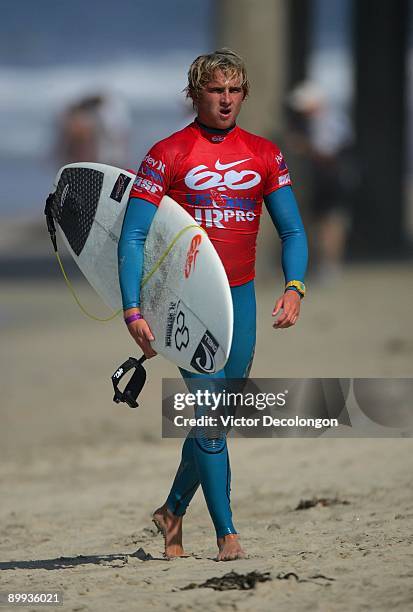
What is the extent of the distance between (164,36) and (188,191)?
4241 cm

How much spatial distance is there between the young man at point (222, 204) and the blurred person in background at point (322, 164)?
9.75 meters

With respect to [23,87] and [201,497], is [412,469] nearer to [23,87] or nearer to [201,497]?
[201,497]

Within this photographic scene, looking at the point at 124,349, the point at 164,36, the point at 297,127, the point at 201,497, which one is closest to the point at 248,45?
the point at 297,127

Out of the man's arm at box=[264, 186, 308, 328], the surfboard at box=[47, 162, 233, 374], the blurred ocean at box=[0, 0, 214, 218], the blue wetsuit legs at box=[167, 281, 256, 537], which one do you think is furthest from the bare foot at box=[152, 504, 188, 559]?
the blurred ocean at box=[0, 0, 214, 218]

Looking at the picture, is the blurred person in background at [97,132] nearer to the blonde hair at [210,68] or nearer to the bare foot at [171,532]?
the bare foot at [171,532]

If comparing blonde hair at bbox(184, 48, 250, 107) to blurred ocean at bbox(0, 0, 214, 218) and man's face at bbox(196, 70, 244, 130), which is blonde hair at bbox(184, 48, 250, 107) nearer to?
man's face at bbox(196, 70, 244, 130)

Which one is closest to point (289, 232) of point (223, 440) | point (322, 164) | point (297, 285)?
point (297, 285)

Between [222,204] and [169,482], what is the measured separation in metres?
3.05

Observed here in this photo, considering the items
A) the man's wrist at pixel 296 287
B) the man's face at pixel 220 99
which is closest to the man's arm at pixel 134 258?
the man's face at pixel 220 99

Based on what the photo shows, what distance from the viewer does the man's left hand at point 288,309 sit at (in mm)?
5238

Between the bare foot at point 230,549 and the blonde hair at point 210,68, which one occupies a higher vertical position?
the blonde hair at point 210,68

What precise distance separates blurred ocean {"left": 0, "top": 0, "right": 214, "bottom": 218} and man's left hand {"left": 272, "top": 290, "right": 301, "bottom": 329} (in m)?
29.6

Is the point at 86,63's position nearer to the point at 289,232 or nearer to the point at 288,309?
the point at 289,232

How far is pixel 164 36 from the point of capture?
154 ft
